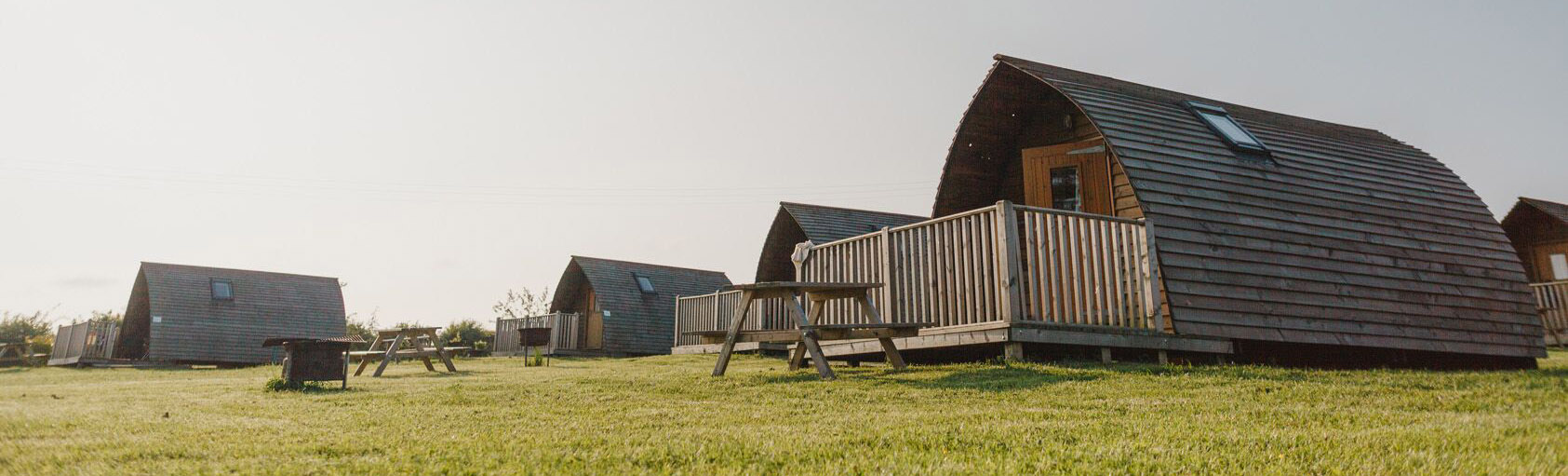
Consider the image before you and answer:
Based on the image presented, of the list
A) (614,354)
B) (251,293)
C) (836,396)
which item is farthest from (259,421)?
(251,293)

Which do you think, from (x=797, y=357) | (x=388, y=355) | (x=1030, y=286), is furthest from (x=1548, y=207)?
(x=388, y=355)

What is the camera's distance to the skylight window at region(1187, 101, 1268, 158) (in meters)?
11.2

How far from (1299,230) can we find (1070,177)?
2.73m

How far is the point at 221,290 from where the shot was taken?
2903 centimetres

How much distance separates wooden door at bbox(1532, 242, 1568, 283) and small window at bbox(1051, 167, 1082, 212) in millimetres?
18966

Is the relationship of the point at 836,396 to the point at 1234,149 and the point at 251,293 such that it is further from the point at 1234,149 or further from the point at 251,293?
the point at 251,293

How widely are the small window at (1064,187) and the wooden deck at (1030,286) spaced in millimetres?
2080

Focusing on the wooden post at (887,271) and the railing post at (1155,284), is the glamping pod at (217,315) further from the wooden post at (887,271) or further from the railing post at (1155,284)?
the railing post at (1155,284)

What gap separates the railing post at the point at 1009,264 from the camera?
8359 mm

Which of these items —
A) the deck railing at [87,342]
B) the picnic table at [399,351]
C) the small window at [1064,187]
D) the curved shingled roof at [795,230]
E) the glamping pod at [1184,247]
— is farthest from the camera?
the deck railing at [87,342]

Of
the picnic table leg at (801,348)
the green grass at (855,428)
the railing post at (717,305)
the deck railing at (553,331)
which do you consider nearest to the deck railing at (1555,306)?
the green grass at (855,428)

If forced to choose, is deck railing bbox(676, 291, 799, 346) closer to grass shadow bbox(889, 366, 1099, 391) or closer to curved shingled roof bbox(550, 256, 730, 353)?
curved shingled roof bbox(550, 256, 730, 353)

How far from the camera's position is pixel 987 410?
4715 mm

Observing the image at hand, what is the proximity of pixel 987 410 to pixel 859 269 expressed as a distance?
639 cm
